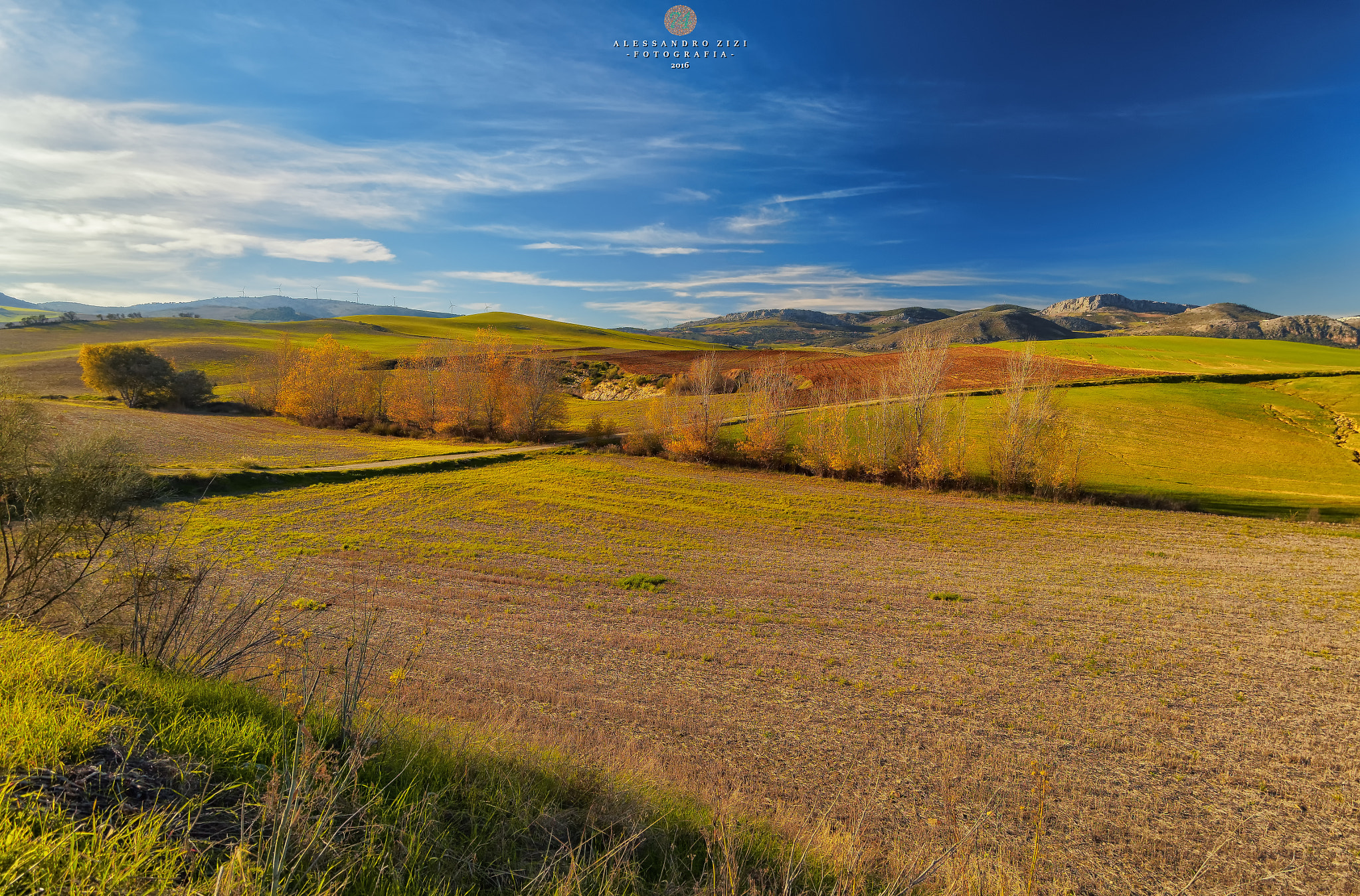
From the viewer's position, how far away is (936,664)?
50.6 feet

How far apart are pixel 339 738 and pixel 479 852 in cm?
221

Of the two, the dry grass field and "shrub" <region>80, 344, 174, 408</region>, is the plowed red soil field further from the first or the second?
"shrub" <region>80, 344, 174, 408</region>

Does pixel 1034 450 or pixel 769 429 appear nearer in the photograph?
pixel 1034 450

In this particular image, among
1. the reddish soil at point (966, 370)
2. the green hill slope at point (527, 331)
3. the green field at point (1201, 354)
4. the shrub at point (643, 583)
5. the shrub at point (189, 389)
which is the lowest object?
the shrub at point (643, 583)

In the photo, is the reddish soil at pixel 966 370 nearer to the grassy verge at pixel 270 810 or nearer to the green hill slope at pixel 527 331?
the grassy verge at pixel 270 810

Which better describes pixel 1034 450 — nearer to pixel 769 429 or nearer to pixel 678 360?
pixel 769 429

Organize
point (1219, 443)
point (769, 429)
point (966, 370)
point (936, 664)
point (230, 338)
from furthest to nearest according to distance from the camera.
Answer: point (230, 338), point (966, 370), point (769, 429), point (1219, 443), point (936, 664)

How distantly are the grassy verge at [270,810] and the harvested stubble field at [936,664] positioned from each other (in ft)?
6.32

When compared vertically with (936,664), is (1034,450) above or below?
above

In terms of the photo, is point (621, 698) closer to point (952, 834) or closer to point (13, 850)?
point (952, 834)

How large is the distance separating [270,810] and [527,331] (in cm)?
16515

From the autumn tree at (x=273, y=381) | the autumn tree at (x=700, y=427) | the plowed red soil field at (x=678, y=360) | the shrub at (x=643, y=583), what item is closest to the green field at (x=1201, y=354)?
the plowed red soil field at (x=678, y=360)

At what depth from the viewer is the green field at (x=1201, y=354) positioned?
69.1m

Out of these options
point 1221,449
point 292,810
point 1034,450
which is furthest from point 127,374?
point 1221,449
